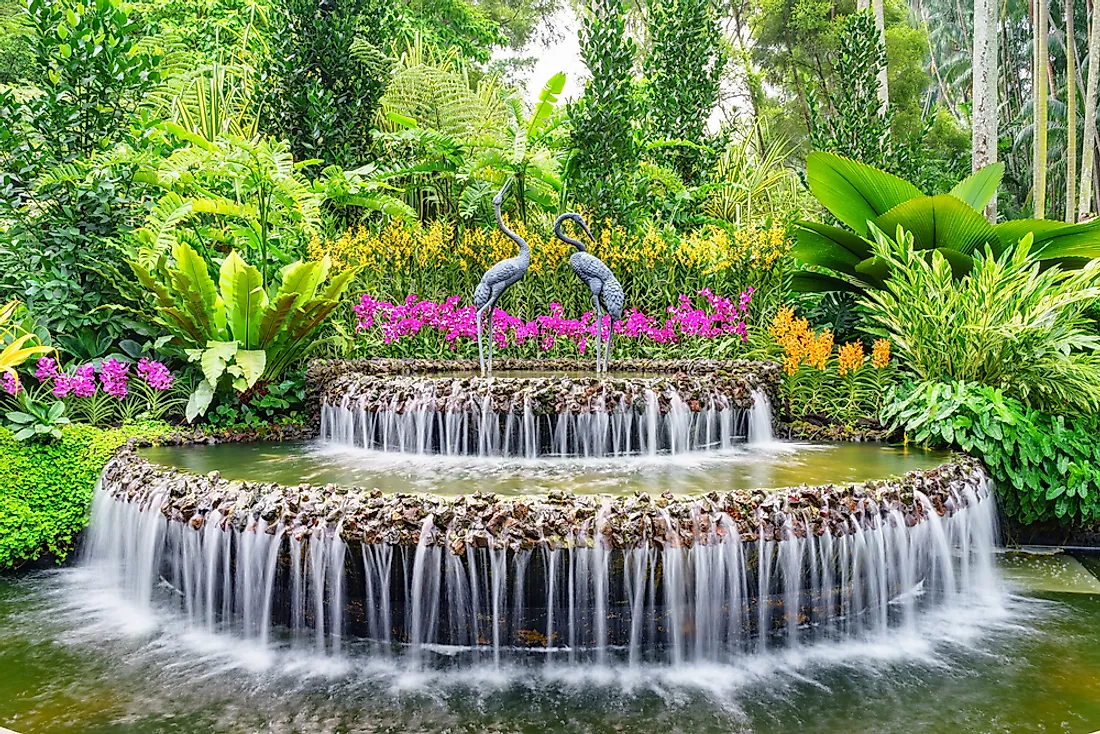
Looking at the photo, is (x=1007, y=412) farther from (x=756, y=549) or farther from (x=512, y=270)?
(x=512, y=270)

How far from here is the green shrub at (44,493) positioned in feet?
13.9

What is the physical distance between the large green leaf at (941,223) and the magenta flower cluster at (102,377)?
5.97 meters

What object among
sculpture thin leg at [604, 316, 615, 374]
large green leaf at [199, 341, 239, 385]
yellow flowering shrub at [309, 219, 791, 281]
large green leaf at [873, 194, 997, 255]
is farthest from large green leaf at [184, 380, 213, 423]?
large green leaf at [873, 194, 997, 255]

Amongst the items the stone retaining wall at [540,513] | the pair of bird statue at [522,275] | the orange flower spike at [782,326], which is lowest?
the stone retaining wall at [540,513]

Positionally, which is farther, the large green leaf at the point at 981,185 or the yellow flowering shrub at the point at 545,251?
the large green leaf at the point at 981,185

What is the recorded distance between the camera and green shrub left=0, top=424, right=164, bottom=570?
4227 mm

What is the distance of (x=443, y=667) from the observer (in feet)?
9.75

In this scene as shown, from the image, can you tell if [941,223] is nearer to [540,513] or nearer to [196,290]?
[540,513]

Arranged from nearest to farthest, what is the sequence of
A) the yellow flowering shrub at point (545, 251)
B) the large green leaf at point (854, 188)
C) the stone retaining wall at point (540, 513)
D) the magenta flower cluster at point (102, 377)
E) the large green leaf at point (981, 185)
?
the stone retaining wall at point (540, 513) → the magenta flower cluster at point (102, 377) → the large green leaf at point (854, 188) → the yellow flowering shrub at point (545, 251) → the large green leaf at point (981, 185)

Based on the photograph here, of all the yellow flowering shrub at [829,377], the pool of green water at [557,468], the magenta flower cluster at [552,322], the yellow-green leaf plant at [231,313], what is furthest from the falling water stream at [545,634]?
the magenta flower cluster at [552,322]

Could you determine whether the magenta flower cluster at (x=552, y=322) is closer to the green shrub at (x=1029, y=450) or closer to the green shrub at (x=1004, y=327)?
the green shrub at (x=1004, y=327)

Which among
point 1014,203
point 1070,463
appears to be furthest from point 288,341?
point 1014,203

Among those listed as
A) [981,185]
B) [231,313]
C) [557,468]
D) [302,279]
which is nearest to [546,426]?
[557,468]

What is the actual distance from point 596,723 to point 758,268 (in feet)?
17.3
